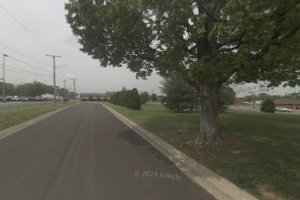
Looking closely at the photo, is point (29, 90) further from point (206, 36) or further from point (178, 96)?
point (206, 36)

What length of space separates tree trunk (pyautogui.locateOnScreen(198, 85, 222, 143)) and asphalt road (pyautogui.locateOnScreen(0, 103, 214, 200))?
6.13ft

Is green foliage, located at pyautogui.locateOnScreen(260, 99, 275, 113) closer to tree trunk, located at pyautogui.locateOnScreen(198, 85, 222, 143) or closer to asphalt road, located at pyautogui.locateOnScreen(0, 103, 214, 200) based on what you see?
tree trunk, located at pyautogui.locateOnScreen(198, 85, 222, 143)

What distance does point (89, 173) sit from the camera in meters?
9.38

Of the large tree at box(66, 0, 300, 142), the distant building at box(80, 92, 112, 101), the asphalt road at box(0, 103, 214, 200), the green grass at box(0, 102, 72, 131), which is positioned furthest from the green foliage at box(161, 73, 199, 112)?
the distant building at box(80, 92, 112, 101)

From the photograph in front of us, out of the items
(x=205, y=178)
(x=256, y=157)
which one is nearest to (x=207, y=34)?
(x=256, y=157)

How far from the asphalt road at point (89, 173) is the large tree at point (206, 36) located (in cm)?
290

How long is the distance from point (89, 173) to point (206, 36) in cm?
603

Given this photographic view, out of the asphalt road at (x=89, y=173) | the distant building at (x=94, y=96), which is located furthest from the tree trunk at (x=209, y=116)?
the distant building at (x=94, y=96)

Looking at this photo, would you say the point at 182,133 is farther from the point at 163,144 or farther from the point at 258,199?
the point at 258,199

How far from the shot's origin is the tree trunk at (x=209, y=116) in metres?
13.8

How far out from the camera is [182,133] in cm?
1795

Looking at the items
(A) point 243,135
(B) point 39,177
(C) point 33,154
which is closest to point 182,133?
(A) point 243,135

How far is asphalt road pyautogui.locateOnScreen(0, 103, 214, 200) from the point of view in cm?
751

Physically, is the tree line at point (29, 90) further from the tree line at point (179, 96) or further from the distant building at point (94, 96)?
the tree line at point (179, 96)
